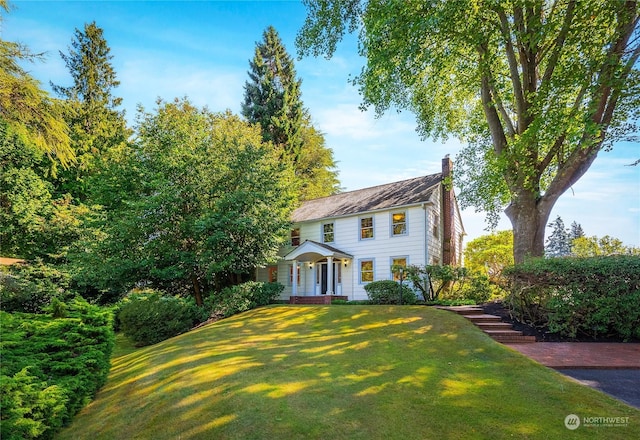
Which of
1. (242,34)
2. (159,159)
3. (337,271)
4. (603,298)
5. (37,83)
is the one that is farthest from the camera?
(337,271)

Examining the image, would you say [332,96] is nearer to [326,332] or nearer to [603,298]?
[326,332]

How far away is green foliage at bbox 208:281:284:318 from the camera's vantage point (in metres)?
13.8

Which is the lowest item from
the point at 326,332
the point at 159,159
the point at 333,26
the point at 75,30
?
A: the point at 326,332

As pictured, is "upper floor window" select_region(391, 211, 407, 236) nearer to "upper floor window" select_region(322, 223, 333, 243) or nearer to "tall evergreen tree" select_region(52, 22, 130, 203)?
"upper floor window" select_region(322, 223, 333, 243)

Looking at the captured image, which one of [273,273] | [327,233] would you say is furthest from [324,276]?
[273,273]

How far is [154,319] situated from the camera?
1166 centimetres

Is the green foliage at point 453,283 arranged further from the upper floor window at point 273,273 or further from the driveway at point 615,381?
the upper floor window at point 273,273

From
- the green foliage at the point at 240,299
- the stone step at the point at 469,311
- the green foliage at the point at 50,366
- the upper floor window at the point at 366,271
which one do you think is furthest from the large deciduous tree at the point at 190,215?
the stone step at the point at 469,311

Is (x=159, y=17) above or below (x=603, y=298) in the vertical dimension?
above

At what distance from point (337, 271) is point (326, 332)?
30.6 ft

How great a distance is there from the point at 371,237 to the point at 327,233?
2938 mm

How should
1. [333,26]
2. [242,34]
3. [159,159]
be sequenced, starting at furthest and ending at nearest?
[159,159], [333,26], [242,34]

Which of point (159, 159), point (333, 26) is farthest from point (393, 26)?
point (159, 159)

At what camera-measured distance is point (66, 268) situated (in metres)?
16.7
